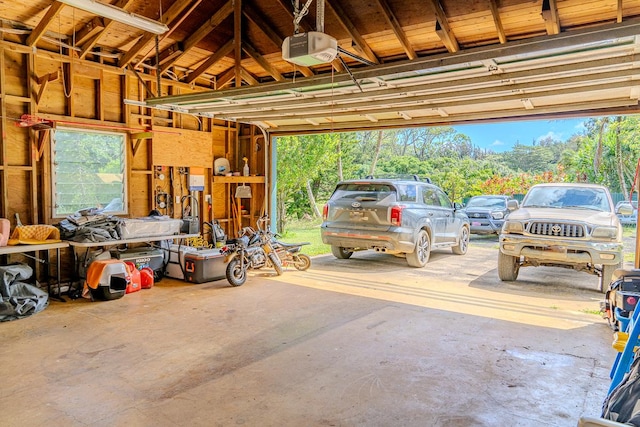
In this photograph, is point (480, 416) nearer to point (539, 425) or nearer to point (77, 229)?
point (539, 425)

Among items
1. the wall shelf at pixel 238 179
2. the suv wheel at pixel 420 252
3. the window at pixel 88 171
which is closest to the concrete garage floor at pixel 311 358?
the suv wheel at pixel 420 252

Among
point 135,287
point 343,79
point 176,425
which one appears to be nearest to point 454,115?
point 343,79

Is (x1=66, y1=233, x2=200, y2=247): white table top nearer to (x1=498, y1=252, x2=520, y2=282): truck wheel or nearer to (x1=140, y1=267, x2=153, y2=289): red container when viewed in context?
(x1=140, y1=267, x2=153, y2=289): red container

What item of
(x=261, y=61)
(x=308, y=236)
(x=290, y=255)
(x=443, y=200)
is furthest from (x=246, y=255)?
(x=308, y=236)

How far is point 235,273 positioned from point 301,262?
5.22ft

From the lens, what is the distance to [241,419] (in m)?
2.68

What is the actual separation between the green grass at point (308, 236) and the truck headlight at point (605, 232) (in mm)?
5470

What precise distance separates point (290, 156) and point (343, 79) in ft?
27.9

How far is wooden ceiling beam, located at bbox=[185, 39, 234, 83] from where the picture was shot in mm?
7012

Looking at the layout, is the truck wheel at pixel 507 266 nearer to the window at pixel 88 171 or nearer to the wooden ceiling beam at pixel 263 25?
the wooden ceiling beam at pixel 263 25

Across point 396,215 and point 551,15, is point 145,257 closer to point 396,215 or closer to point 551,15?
point 396,215

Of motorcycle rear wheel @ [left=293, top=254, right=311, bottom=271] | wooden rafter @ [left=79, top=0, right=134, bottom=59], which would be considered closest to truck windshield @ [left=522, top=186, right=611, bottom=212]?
motorcycle rear wheel @ [left=293, top=254, right=311, bottom=271]

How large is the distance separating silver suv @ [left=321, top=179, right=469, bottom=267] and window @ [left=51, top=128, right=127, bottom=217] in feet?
11.9

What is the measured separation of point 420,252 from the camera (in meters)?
7.79
